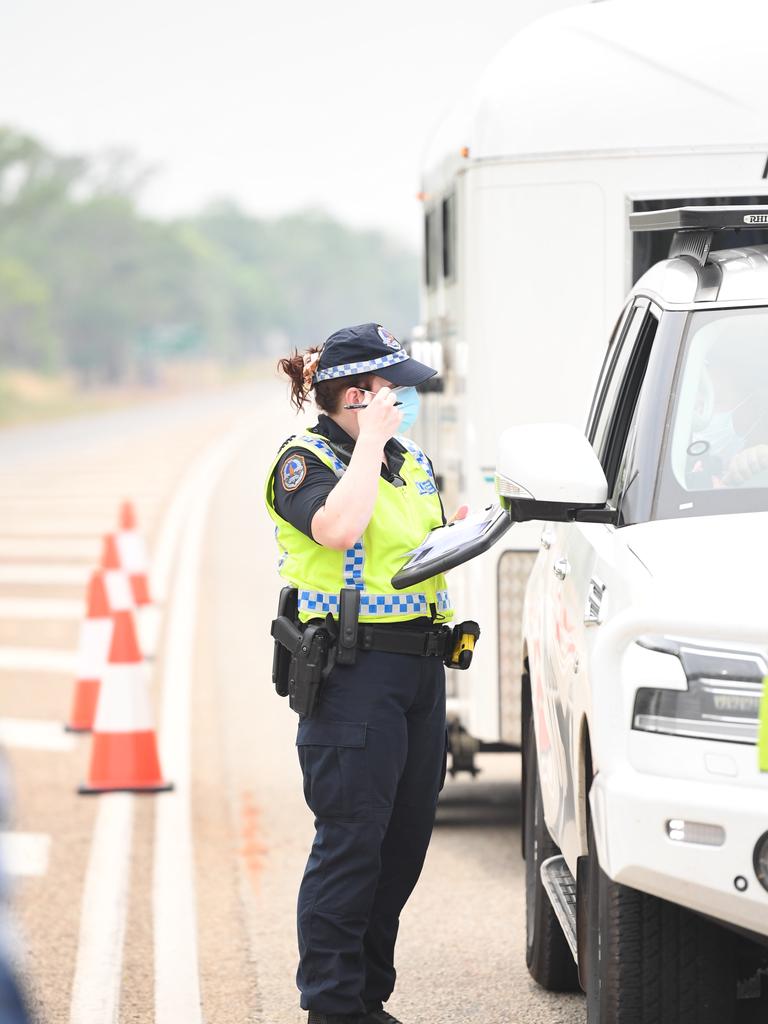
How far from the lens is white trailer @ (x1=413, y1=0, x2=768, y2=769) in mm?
7160

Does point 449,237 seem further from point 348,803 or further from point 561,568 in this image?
point 348,803

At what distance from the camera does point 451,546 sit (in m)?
4.70

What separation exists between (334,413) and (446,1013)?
1903mm

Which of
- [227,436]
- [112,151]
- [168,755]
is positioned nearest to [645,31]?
[168,755]

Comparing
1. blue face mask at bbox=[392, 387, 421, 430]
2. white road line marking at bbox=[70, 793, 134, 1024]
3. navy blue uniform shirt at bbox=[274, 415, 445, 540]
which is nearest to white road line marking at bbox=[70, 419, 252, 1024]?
white road line marking at bbox=[70, 793, 134, 1024]

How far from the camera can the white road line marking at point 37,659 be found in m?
13.5

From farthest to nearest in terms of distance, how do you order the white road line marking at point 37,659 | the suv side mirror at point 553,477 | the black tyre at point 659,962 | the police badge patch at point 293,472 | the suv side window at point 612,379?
the white road line marking at point 37,659
the suv side window at point 612,379
the police badge patch at point 293,472
the suv side mirror at point 553,477
the black tyre at point 659,962

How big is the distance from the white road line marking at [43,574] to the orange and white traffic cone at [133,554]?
6.89 ft

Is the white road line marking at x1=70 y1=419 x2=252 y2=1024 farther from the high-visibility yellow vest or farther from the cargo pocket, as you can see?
the high-visibility yellow vest

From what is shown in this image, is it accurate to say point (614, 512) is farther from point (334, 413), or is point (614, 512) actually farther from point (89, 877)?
point (89, 877)

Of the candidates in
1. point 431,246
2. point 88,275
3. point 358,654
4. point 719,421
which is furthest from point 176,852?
point 88,275

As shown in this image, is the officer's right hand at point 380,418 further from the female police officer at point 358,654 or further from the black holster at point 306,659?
the black holster at point 306,659

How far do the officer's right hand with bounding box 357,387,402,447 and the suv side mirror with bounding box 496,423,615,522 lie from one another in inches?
17.5

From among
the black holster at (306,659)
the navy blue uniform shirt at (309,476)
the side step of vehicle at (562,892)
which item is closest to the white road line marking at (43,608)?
the side step of vehicle at (562,892)
